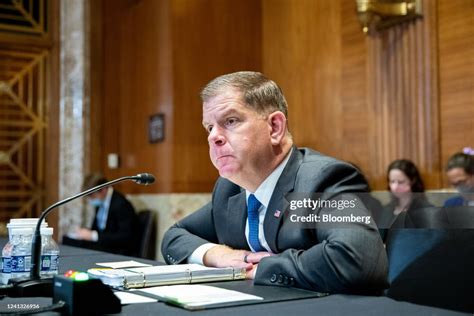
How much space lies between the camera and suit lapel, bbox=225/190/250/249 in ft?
7.76

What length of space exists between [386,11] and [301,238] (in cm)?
325

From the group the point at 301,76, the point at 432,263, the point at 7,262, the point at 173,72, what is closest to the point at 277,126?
the point at 432,263

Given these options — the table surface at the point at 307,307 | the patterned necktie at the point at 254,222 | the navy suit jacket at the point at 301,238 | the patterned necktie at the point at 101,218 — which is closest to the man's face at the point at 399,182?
the navy suit jacket at the point at 301,238

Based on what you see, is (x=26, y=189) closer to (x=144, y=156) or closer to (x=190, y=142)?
(x=144, y=156)

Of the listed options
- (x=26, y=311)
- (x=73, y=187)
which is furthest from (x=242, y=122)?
(x=73, y=187)

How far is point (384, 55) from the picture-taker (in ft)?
16.7

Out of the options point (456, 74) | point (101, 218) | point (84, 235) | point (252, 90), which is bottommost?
point (84, 235)

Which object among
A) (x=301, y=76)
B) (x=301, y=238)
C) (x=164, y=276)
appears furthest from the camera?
(x=301, y=76)

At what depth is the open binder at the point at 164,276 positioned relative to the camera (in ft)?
5.91

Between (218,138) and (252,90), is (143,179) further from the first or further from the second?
(252,90)

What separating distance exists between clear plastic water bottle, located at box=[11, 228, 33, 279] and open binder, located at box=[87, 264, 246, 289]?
0.19 meters

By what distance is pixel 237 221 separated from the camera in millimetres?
2377

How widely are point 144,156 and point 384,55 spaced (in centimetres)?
267

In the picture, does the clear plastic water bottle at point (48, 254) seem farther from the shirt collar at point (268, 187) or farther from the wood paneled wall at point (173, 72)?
the wood paneled wall at point (173, 72)
